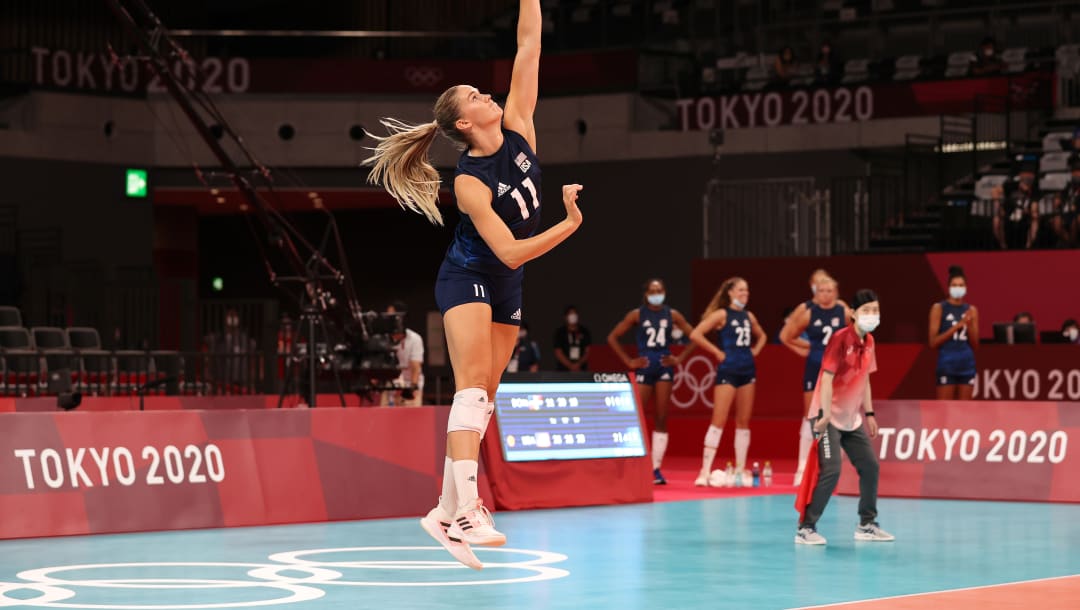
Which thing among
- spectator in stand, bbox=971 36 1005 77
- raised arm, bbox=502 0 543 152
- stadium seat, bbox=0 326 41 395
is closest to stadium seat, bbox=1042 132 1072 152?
spectator in stand, bbox=971 36 1005 77

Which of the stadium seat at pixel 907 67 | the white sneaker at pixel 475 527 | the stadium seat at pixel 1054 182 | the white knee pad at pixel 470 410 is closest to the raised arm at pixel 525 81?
the white knee pad at pixel 470 410

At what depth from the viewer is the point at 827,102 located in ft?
97.5

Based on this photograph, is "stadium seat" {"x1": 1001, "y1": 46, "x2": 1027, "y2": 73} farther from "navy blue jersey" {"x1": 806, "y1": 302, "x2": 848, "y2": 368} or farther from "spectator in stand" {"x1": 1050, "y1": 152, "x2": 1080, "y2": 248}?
"navy blue jersey" {"x1": 806, "y1": 302, "x2": 848, "y2": 368}

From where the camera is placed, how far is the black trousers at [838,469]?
1191 centimetres

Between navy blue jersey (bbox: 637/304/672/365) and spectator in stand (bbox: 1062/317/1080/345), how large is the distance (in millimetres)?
6739

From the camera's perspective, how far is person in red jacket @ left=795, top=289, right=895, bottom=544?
11945 millimetres

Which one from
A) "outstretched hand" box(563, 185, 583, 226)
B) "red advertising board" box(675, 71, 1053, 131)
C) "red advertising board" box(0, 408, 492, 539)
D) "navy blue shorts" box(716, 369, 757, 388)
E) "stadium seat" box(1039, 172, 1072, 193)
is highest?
"red advertising board" box(675, 71, 1053, 131)

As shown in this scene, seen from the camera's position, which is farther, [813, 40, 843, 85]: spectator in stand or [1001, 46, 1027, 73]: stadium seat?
[813, 40, 843, 85]: spectator in stand

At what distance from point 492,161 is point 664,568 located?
436 cm

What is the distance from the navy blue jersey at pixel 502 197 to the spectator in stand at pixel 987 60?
23225 mm

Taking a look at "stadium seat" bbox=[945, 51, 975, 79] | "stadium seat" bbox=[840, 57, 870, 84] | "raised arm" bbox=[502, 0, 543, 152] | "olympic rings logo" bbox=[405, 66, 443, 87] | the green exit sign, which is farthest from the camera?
"olympic rings logo" bbox=[405, 66, 443, 87]

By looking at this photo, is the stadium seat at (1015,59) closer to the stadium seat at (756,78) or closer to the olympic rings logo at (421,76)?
the stadium seat at (756,78)

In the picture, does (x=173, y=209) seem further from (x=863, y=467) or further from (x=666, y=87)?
(x=863, y=467)

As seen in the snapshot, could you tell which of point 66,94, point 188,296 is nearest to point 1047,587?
point 188,296
